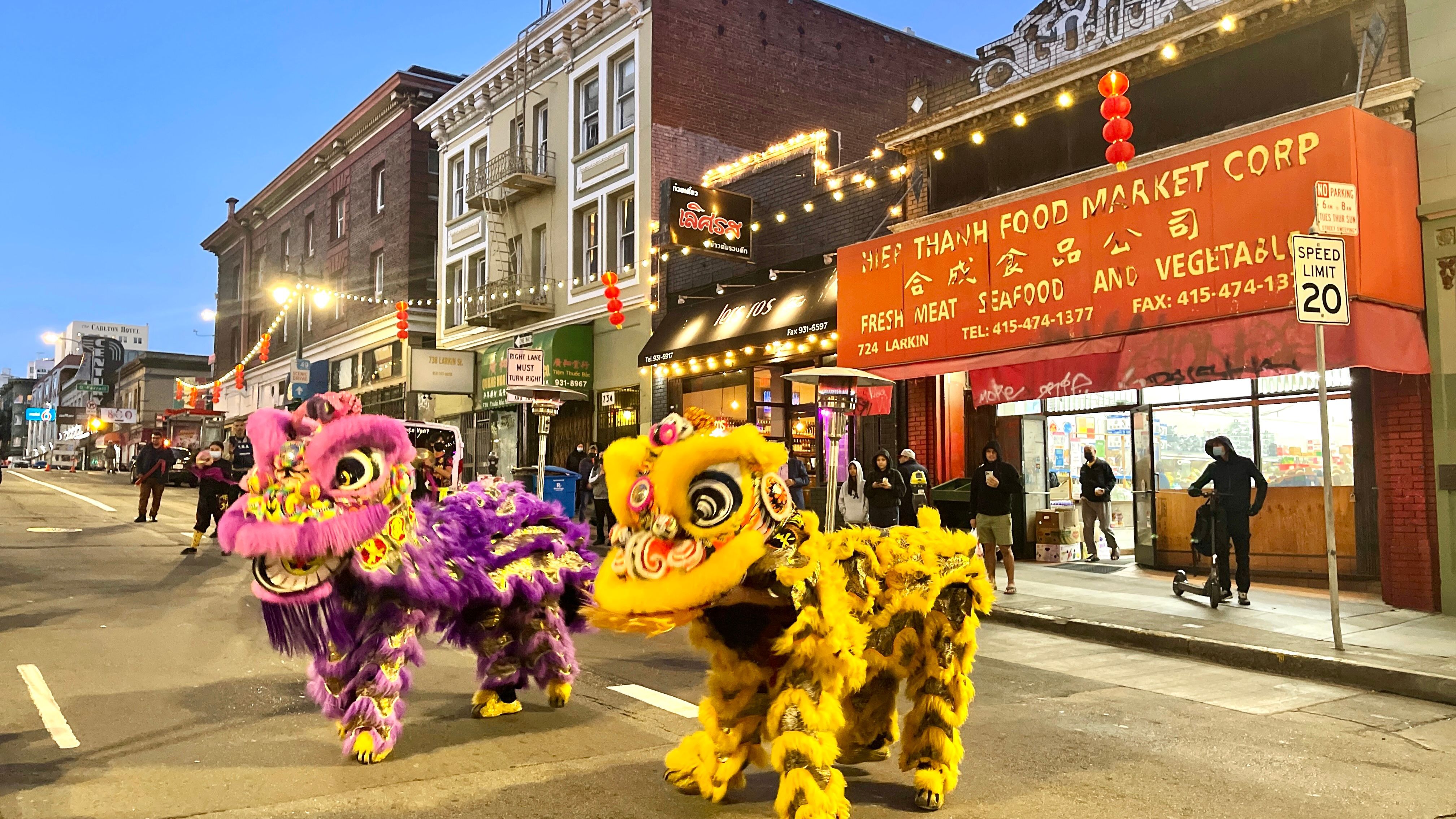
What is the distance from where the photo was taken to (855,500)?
13352mm

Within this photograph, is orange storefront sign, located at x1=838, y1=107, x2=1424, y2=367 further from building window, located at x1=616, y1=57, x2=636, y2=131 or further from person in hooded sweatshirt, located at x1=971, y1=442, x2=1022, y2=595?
building window, located at x1=616, y1=57, x2=636, y2=131

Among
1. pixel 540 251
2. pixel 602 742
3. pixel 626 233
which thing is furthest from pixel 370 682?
pixel 540 251

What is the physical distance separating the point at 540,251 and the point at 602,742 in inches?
849

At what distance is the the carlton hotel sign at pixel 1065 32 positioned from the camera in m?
12.3

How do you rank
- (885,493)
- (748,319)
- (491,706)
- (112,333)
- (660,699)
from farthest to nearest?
(112,333)
(748,319)
(885,493)
(660,699)
(491,706)

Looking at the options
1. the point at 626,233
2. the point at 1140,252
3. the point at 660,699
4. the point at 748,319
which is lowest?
the point at 660,699

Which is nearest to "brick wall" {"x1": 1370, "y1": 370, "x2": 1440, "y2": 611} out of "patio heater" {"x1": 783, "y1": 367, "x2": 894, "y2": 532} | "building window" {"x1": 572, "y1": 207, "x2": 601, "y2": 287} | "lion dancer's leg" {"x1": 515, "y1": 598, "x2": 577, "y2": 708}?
"patio heater" {"x1": 783, "y1": 367, "x2": 894, "y2": 532}

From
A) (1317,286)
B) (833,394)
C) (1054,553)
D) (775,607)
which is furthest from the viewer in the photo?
(1054,553)

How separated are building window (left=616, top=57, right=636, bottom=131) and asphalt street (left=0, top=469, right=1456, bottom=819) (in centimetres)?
1598

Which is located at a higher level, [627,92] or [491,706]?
[627,92]

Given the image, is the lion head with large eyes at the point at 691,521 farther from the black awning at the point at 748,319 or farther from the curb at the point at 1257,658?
the black awning at the point at 748,319

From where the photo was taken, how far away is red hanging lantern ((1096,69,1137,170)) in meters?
11.5

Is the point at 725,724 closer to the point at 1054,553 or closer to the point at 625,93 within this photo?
the point at 1054,553

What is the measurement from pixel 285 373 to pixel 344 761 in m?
41.1
